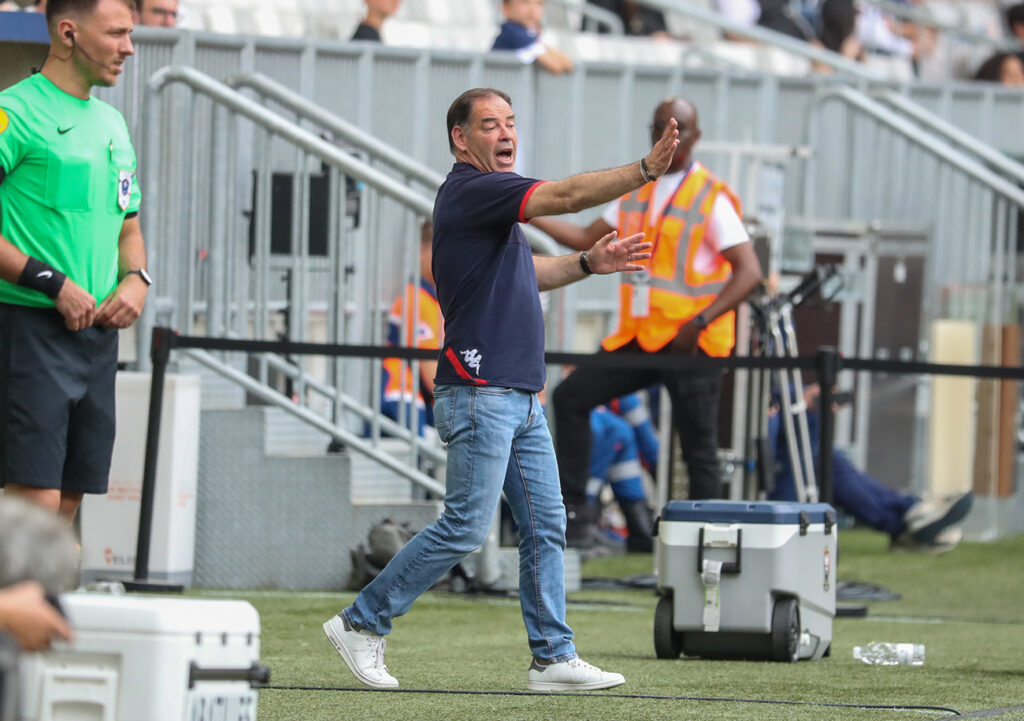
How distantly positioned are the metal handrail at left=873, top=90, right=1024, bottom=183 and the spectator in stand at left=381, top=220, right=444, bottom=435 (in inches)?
165

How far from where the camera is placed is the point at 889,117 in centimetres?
1184

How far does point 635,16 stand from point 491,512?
1147 centimetres

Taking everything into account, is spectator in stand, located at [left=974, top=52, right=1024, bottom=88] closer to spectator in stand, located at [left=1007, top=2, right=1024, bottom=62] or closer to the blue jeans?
spectator in stand, located at [left=1007, top=2, right=1024, bottom=62]

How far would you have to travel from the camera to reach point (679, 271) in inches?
344

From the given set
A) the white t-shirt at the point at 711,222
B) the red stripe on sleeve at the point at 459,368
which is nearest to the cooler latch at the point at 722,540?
the red stripe on sleeve at the point at 459,368

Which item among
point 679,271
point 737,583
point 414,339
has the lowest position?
point 737,583

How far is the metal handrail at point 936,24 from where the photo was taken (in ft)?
58.4

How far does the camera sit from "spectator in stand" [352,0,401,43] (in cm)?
1108

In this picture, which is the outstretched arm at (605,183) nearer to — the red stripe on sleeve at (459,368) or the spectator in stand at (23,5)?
the red stripe on sleeve at (459,368)

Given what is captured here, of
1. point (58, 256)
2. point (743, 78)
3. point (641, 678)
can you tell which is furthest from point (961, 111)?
point (58, 256)

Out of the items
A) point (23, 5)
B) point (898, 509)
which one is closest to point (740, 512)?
point (898, 509)

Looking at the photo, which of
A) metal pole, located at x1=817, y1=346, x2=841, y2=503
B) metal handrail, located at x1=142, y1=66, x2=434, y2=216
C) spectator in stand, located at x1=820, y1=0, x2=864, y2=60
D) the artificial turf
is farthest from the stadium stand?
the artificial turf

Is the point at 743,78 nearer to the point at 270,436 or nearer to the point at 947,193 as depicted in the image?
the point at 947,193

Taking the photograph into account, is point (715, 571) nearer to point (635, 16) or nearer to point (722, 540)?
point (722, 540)
